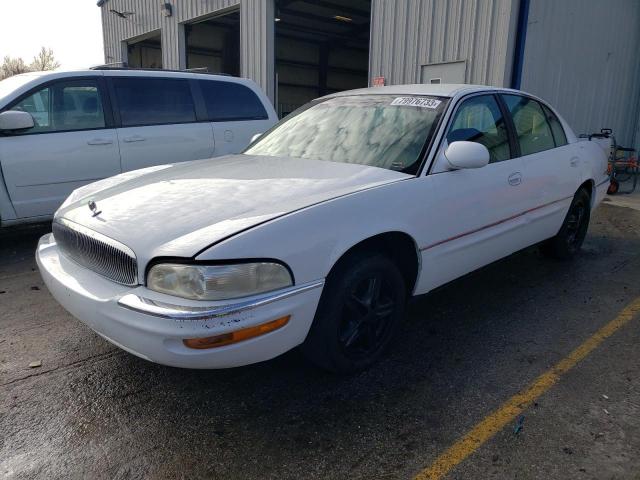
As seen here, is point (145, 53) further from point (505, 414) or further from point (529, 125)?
point (505, 414)

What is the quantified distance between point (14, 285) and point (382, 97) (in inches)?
129

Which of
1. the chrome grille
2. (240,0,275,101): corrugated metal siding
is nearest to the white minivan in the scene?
the chrome grille

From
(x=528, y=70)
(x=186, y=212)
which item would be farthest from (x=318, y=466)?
(x=528, y=70)

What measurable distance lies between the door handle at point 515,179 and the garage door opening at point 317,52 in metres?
15.0

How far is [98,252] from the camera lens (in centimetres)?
251

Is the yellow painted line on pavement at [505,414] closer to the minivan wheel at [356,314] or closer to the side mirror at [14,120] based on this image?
the minivan wheel at [356,314]

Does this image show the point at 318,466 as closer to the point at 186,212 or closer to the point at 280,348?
the point at 280,348

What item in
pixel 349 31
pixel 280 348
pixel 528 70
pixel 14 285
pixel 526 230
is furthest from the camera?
pixel 349 31

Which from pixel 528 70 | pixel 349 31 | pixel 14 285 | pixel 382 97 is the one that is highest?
pixel 349 31

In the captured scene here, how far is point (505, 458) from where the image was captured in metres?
2.17

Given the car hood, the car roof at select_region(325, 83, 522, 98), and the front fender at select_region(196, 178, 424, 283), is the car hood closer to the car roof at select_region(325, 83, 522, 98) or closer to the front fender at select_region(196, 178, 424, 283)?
the front fender at select_region(196, 178, 424, 283)

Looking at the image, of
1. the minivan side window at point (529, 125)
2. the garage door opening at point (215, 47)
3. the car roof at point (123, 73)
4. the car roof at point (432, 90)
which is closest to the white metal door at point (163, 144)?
the car roof at point (123, 73)

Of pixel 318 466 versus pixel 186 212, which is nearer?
pixel 318 466

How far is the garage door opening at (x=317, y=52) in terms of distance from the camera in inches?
717
